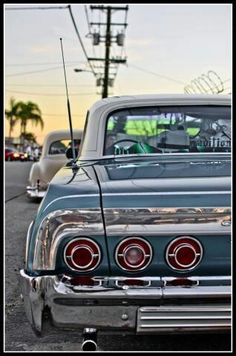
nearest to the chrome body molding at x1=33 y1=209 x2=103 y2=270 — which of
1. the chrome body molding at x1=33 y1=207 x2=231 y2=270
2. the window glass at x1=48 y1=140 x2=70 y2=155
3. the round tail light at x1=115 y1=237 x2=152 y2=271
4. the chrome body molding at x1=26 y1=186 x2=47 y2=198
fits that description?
the chrome body molding at x1=33 y1=207 x2=231 y2=270

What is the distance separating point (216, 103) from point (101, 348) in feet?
6.87

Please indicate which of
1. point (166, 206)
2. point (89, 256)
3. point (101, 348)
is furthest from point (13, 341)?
point (166, 206)

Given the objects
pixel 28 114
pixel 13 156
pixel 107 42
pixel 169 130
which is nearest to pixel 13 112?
pixel 28 114

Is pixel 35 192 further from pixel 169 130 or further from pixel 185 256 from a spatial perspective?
pixel 185 256

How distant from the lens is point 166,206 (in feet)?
8.29

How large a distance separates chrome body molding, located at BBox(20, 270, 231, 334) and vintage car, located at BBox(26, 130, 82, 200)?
372 inches

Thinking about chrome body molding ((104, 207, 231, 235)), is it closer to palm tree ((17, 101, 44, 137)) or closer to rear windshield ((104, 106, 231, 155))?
rear windshield ((104, 106, 231, 155))

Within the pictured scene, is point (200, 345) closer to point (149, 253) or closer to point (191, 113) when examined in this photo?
point (149, 253)

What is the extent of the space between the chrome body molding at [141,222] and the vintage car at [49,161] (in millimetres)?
9404

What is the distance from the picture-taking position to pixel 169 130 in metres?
4.22

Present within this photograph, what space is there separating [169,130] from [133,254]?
1.86m

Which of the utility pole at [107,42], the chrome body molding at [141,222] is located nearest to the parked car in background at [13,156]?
the utility pole at [107,42]

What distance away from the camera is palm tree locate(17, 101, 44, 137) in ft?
258

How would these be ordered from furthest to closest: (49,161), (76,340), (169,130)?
(49,161) → (169,130) → (76,340)
